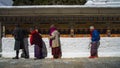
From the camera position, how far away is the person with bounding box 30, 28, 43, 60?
16484mm

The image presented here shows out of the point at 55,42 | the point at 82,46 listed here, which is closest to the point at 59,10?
the point at 55,42

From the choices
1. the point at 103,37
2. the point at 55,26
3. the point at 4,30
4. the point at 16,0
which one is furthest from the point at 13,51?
the point at 16,0

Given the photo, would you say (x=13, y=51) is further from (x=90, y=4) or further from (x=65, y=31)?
(x=90, y=4)

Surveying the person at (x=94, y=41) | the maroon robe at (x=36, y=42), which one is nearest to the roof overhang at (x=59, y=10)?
the person at (x=94, y=41)

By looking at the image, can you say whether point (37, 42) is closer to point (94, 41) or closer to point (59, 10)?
point (59, 10)

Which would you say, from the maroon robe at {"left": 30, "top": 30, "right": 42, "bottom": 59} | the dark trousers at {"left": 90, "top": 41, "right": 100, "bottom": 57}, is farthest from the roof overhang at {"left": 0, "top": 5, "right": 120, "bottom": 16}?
the dark trousers at {"left": 90, "top": 41, "right": 100, "bottom": 57}

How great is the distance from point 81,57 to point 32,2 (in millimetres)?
21870

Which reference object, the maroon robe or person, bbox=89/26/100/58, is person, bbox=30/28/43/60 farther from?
person, bbox=89/26/100/58

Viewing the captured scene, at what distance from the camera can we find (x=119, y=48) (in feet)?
57.7

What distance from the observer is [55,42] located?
16406 mm

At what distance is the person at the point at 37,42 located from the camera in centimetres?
1648

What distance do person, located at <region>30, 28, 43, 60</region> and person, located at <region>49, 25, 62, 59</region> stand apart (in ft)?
1.63

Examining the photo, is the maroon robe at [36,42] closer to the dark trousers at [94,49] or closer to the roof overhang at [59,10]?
the roof overhang at [59,10]

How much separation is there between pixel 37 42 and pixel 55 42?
2.71 ft
